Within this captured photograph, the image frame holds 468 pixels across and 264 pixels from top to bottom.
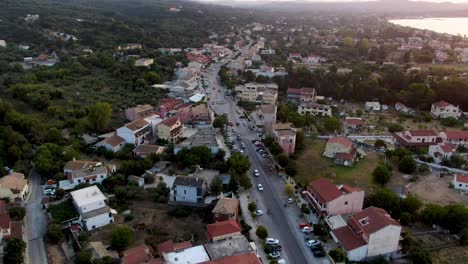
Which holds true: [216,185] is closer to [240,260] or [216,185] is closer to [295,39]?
[240,260]

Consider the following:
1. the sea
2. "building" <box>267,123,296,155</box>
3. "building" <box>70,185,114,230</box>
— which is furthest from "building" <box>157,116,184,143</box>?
the sea

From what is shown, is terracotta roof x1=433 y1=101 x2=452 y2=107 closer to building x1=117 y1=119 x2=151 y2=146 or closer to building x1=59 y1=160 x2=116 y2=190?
building x1=117 y1=119 x2=151 y2=146

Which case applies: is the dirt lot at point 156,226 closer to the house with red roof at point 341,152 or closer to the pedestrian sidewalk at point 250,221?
the pedestrian sidewalk at point 250,221

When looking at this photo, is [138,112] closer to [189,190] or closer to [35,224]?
[189,190]

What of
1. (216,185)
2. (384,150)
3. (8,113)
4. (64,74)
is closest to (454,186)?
(384,150)

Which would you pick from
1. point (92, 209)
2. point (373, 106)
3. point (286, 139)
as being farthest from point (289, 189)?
point (373, 106)

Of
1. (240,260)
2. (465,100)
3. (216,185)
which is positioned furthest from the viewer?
(465,100)

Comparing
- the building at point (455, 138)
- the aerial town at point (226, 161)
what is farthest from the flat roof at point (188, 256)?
the building at point (455, 138)
